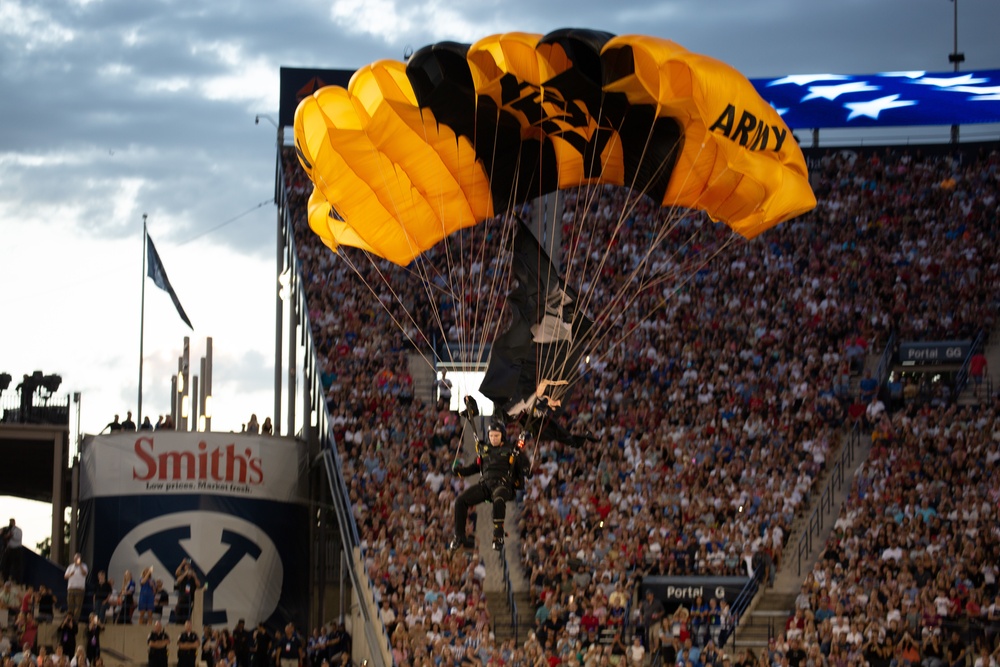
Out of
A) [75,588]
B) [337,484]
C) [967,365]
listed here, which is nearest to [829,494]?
[967,365]

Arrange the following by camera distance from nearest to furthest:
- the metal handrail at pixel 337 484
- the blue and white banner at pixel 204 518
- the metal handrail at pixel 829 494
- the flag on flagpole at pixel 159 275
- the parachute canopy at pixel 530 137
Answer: the parachute canopy at pixel 530 137 < the metal handrail at pixel 337 484 < the metal handrail at pixel 829 494 < the blue and white banner at pixel 204 518 < the flag on flagpole at pixel 159 275

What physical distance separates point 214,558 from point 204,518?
648 millimetres

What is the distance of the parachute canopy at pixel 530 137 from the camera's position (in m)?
15.1

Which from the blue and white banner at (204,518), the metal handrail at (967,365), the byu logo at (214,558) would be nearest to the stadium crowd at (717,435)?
the metal handrail at (967,365)

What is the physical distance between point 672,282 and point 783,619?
8.87 meters

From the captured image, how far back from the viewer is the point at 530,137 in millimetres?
16656

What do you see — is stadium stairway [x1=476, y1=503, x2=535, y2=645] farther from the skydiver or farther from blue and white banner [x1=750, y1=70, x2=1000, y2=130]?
blue and white banner [x1=750, y1=70, x2=1000, y2=130]

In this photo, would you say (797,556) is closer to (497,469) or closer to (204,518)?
(204,518)

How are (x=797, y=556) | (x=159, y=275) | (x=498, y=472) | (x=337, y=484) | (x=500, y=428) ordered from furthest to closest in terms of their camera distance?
(x=159, y=275)
(x=337, y=484)
(x=797, y=556)
(x=500, y=428)
(x=498, y=472)

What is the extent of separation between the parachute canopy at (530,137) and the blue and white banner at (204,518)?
914 cm

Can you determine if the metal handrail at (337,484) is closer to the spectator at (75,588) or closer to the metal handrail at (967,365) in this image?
the spectator at (75,588)

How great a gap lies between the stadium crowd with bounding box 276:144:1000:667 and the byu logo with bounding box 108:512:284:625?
2167 mm

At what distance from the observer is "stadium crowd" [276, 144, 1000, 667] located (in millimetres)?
21328

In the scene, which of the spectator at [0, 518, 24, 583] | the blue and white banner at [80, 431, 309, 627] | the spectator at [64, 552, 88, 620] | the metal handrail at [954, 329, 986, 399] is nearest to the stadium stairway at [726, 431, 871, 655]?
the metal handrail at [954, 329, 986, 399]
